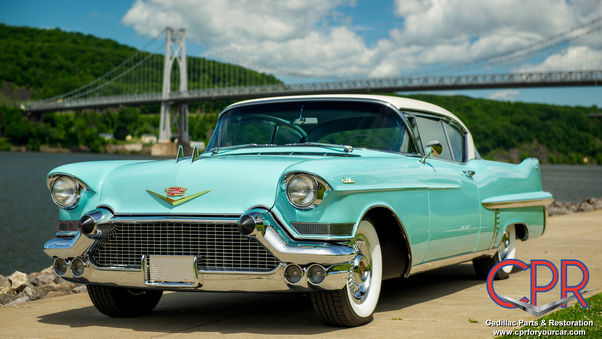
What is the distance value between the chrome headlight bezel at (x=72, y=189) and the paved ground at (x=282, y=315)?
725 mm

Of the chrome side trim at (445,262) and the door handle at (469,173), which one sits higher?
the door handle at (469,173)

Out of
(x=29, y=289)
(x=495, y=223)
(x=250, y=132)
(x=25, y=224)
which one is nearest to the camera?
(x=250, y=132)

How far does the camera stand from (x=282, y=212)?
10.8 ft

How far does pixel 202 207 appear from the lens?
3.38 m

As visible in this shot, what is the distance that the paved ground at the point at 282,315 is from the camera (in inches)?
137

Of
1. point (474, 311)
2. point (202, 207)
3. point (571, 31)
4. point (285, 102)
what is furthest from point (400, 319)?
point (571, 31)

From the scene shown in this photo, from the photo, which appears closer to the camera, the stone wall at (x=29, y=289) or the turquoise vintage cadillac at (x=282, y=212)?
the turquoise vintage cadillac at (x=282, y=212)

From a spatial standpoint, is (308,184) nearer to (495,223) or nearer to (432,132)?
(432,132)

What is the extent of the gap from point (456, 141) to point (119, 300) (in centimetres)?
303

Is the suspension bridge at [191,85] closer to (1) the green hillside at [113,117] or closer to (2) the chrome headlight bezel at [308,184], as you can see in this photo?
(1) the green hillside at [113,117]

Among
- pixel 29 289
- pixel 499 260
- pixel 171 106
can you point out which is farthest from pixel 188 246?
pixel 171 106

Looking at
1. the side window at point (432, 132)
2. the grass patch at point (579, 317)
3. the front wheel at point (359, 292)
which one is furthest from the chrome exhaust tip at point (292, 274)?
the side window at point (432, 132)

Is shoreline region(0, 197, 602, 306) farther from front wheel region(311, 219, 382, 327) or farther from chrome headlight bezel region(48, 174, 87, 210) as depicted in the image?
front wheel region(311, 219, 382, 327)

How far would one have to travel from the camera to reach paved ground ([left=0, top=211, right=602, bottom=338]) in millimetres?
3484
